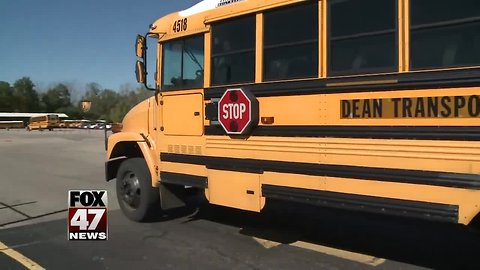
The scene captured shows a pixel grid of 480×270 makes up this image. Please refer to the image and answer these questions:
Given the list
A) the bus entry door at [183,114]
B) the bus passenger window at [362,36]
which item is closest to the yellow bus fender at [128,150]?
the bus entry door at [183,114]

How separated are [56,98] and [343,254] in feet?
385

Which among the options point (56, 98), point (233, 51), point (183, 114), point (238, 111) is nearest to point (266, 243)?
point (238, 111)

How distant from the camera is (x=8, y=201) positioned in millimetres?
Answer: 8539

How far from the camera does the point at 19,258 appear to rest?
5.04 m

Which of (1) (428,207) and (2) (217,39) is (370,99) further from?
(2) (217,39)

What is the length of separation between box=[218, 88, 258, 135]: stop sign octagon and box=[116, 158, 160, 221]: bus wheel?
1.84 meters

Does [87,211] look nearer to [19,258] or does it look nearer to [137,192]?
[19,258]

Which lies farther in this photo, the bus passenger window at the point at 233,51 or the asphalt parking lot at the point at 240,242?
the bus passenger window at the point at 233,51

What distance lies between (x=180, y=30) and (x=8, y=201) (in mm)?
5072

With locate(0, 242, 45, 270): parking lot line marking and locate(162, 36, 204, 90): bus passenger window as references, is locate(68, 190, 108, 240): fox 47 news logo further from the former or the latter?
locate(162, 36, 204, 90): bus passenger window

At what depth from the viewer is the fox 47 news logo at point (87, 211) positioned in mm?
5047

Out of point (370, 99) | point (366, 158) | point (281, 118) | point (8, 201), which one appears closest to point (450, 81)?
point (370, 99)

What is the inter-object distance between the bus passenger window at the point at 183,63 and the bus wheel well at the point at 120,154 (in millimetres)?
1268

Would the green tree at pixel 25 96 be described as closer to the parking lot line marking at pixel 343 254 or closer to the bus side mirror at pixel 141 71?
the bus side mirror at pixel 141 71
